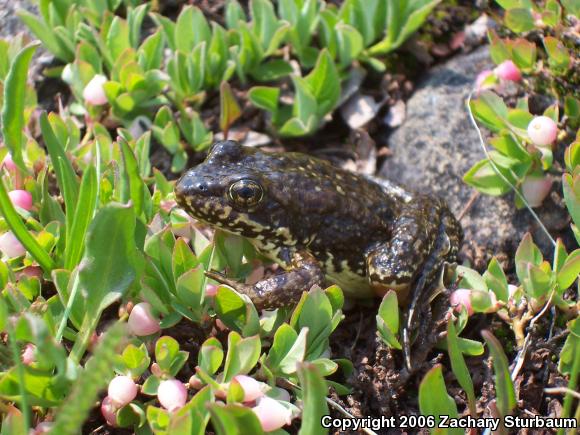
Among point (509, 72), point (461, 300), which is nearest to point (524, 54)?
point (509, 72)

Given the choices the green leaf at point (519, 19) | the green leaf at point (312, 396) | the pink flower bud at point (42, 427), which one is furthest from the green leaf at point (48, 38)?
the green leaf at point (312, 396)

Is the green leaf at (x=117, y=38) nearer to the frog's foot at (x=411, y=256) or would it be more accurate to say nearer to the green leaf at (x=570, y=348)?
the frog's foot at (x=411, y=256)

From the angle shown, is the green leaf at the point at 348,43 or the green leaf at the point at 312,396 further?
the green leaf at the point at 348,43

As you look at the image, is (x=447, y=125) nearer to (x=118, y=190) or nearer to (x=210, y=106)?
(x=210, y=106)

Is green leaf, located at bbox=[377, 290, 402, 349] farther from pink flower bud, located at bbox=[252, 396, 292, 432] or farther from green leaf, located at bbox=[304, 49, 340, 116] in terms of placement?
green leaf, located at bbox=[304, 49, 340, 116]

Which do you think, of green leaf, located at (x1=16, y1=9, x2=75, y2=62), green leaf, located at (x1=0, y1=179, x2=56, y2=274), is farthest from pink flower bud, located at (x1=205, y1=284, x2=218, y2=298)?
green leaf, located at (x1=16, y1=9, x2=75, y2=62)

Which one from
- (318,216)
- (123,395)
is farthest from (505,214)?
(123,395)
